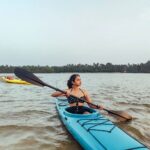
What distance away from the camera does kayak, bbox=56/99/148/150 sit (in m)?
5.35

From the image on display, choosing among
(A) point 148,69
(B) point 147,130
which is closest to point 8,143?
(B) point 147,130

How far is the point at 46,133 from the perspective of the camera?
820 cm

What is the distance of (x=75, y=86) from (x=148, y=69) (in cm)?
9189

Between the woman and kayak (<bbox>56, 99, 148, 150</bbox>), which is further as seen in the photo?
the woman

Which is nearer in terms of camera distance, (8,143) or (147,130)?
(8,143)

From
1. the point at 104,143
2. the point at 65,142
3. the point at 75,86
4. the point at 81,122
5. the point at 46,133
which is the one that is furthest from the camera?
the point at 75,86

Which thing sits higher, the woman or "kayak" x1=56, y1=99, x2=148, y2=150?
the woman

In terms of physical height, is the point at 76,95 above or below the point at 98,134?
above

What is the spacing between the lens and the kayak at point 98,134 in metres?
5.35

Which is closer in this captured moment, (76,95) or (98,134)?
(98,134)

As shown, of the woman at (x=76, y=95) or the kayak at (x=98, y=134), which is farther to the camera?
the woman at (x=76, y=95)

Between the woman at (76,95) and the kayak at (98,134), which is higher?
the woman at (76,95)

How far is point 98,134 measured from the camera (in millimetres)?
5910

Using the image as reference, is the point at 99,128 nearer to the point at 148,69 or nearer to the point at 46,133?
the point at 46,133
